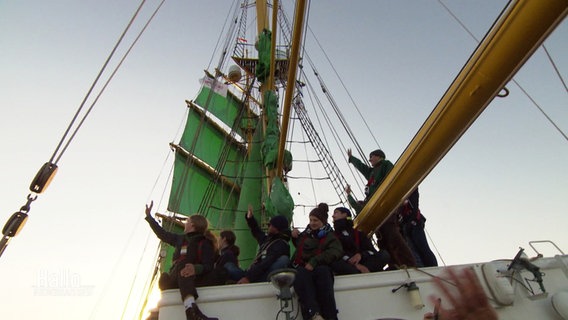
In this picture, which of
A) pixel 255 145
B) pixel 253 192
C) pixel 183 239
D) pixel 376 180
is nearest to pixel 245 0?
pixel 255 145

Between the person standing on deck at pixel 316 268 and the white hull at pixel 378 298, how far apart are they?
6.7 inches

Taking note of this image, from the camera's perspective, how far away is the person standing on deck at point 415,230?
345cm

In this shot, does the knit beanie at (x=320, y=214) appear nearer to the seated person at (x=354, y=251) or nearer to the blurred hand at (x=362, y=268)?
the seated person at (x=354, y=251)

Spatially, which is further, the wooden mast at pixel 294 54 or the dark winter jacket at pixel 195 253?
the wooden mast at pixel 294 54

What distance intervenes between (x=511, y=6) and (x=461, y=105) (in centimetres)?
68

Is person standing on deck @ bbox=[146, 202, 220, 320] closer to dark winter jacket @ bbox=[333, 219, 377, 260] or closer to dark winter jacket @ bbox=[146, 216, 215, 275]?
dark winter jacket @ bbox=[146, 216, 215, 275]

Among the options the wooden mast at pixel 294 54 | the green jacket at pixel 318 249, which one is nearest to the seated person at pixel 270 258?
the green jacket at pixel 318 249

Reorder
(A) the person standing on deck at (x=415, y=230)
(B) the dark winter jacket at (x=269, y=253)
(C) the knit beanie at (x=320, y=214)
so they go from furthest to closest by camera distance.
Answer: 1. (A) the person standing on deck at (x=415, y=230)
2. (C) the knit beanie at (x=320, y=214)
3. (B) the dark winter jacket at (x=269, y=253)

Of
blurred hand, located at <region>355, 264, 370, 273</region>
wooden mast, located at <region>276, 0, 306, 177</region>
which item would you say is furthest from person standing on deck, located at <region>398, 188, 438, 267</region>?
wooden mast, located at <region>276, 0, 306, 177</region>

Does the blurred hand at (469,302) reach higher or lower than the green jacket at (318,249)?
lower

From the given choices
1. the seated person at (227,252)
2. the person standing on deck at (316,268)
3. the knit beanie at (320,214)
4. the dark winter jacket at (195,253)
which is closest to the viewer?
the person standing on deck at (316,268)

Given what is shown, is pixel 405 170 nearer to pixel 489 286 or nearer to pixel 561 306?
pixel 489 286

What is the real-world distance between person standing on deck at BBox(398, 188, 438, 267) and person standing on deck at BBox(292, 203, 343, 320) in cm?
119

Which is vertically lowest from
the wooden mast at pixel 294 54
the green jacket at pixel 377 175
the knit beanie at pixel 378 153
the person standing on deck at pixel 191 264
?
the person standing on deck at pixel 191 264
